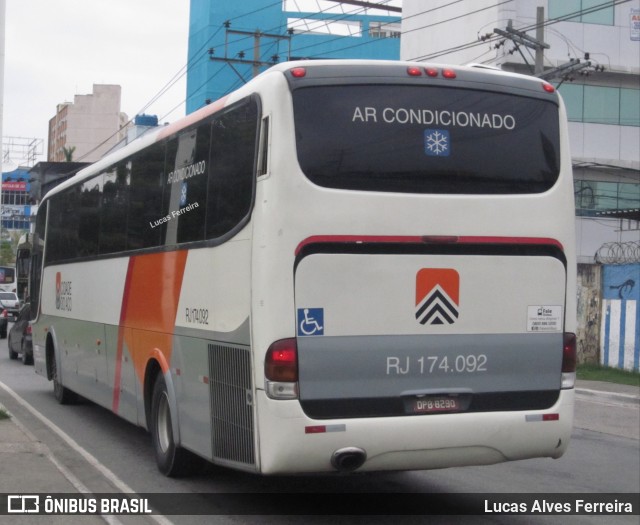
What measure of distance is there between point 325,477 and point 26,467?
291cm

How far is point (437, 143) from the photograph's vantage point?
788 cm

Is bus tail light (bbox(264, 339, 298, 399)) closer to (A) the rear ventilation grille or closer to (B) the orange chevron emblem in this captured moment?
(A) the rear ventilation grille

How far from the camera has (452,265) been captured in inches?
307

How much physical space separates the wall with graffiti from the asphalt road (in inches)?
367

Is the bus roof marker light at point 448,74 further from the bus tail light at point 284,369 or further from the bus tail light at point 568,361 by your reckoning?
the bus tail light at point 284,369

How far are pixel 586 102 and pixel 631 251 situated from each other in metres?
19.3

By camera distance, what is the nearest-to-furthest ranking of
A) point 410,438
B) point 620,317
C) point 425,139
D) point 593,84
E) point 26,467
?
point 410,438 → point 425,139 → point 26,467 → point 620,317 → point 593,84

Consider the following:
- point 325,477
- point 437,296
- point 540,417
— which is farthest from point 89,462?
point 540,417

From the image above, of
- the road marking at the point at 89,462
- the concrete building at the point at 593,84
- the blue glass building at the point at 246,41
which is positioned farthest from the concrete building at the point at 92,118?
the road marking at the point at 89,462

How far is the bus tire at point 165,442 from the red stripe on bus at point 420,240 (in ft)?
10.1

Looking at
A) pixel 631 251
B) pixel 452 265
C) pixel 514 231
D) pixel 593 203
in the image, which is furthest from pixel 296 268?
pixel 593 203

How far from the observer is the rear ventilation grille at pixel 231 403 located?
301 inches

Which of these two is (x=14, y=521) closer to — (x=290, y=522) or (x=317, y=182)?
(x=290, y=522)

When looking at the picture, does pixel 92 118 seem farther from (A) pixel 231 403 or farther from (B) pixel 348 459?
(B) pixel 348 459
